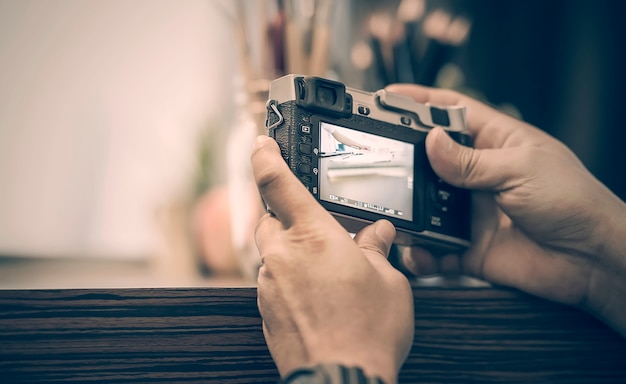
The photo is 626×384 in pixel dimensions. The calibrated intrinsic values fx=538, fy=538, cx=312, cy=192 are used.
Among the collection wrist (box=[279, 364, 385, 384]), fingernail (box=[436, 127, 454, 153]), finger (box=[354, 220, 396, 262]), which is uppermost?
fingernail (box=[436, 127, 454, 153])

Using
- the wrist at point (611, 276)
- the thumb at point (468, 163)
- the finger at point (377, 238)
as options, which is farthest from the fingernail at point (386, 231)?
the wrist at point (611, 276)

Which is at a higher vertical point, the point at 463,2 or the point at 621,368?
the point at 463,2

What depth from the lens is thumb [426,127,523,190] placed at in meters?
0.53

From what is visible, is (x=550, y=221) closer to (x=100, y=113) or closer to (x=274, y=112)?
(x=274, y=112)

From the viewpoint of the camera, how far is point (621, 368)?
534mm

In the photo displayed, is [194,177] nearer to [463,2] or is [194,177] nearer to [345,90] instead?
[345,90]

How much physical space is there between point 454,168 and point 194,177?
0.46m

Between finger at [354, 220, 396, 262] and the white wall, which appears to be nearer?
finger at [354, 220, 396, 262]

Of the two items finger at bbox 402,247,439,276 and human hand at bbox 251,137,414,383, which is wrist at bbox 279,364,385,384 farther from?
finger at bbox 402,247,439,276

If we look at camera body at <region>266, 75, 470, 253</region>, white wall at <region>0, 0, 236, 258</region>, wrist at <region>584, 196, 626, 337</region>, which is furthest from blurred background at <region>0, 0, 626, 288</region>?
wrist at <region>584, 196, 626, 337</region>

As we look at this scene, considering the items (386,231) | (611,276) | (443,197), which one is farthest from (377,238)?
(611,276)

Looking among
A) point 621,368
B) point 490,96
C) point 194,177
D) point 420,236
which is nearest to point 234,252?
point 194,177

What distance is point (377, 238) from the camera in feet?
1.53

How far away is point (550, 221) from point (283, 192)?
293 mm
